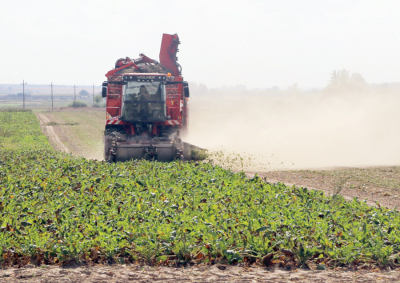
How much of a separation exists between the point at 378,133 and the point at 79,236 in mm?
21737

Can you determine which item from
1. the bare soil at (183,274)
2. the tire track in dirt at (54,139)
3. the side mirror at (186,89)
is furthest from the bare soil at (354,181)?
the tire track in dirt at (54,139)

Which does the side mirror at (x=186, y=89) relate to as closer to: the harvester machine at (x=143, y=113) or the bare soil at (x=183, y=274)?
the harvester machine at (x=143, y=113)

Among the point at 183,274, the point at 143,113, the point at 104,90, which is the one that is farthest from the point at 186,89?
the point at 183,274

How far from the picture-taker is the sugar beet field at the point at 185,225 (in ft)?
22.7

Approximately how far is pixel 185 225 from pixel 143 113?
10.8 meters

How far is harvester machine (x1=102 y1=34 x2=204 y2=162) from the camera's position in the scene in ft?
56.1

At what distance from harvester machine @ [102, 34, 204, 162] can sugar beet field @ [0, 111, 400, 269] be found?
5380mm

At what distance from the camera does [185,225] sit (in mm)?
7727

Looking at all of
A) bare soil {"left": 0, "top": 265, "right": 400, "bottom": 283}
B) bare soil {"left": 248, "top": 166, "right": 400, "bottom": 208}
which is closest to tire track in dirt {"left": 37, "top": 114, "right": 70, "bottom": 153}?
bare soil {"left": 248, "top": 166, "right": 400, "bottom": 208}

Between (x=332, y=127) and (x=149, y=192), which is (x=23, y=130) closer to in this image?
(x=332, y=127)

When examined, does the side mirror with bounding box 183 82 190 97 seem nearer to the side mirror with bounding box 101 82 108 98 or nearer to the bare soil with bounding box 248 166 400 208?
the side mirror with bounding box 101 82 108 98

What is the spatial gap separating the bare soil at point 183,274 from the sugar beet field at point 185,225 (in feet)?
0.74

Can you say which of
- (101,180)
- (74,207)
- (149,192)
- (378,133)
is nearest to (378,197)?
(149,192)

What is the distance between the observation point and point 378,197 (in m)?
12.8
